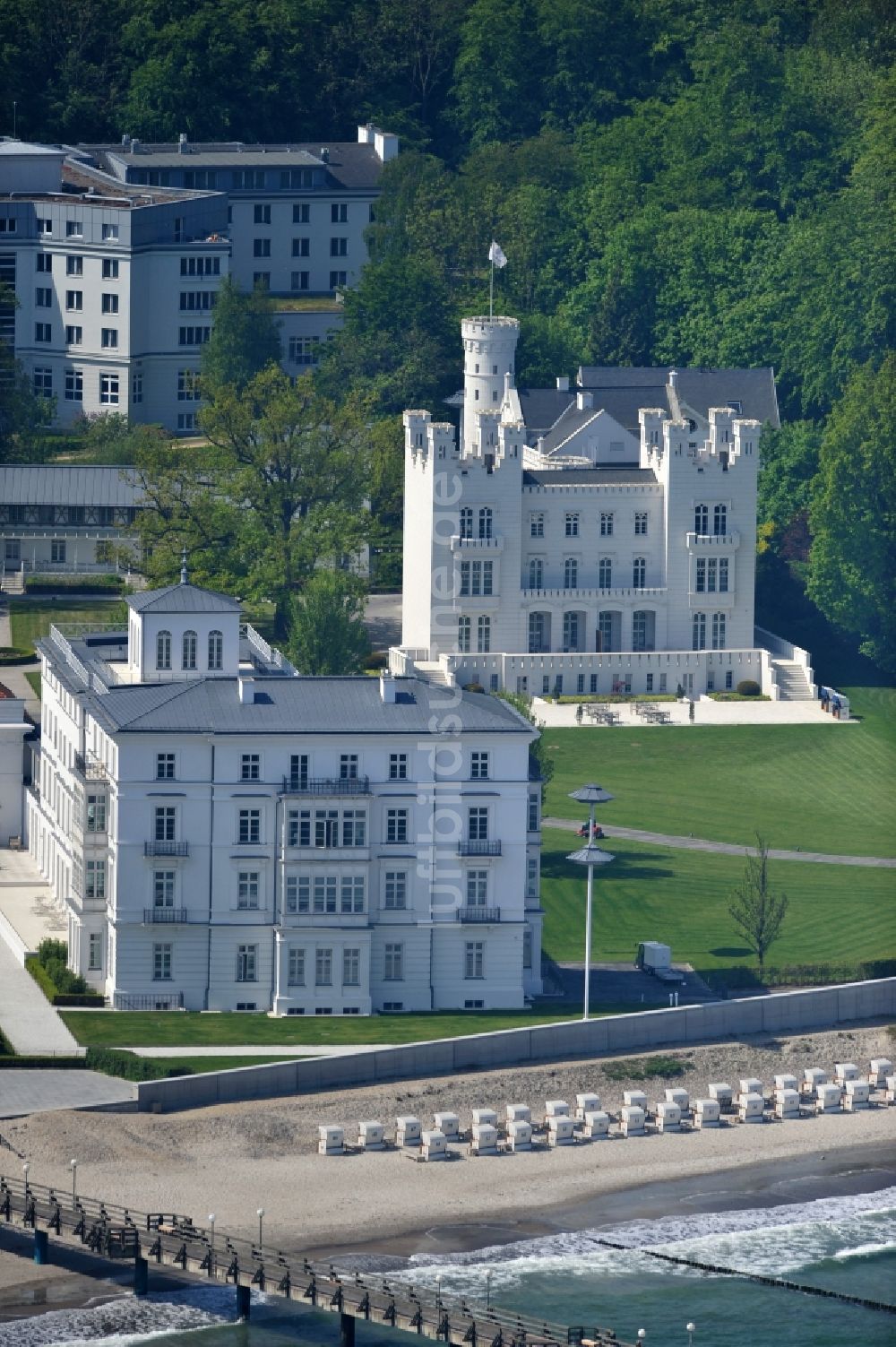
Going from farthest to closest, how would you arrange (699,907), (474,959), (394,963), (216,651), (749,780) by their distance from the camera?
(749,780)
(699,907)
(216,651)
(474,959)
(394,963)

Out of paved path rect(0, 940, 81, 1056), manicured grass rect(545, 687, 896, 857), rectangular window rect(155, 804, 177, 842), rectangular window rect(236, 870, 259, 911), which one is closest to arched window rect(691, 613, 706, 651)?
manicured grass rect(545, 687, 896, 857)

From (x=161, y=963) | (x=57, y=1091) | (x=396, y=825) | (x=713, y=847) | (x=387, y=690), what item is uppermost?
(x=387, y=690)

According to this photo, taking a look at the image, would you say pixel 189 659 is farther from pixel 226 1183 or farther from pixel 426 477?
pixel 426 477

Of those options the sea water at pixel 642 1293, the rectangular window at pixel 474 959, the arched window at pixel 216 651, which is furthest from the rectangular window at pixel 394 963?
the sea water at pixel 642 1293

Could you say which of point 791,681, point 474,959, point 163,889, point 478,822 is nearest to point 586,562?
point 791,681

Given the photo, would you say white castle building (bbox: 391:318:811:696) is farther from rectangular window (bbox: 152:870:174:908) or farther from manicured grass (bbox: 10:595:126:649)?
rectangular window (bbox: 152:870:174:908)

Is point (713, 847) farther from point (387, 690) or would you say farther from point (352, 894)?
point (352, 894)

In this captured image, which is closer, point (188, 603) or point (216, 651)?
point (188, 603)
